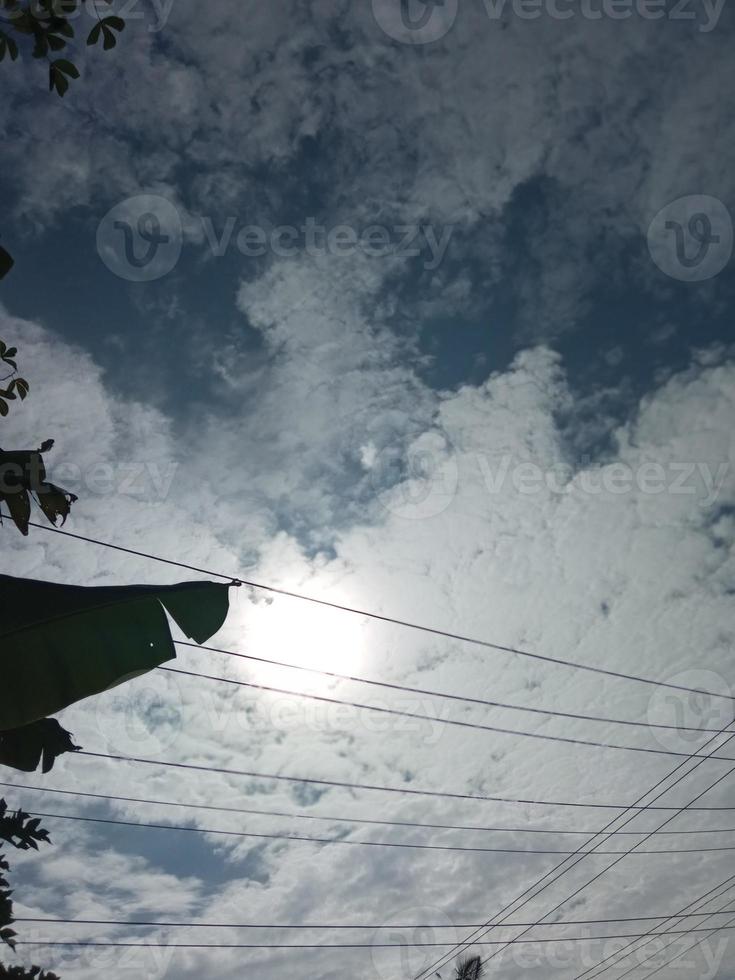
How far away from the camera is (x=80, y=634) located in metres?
3.36

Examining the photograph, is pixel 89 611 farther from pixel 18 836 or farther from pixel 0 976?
pixel 0 976

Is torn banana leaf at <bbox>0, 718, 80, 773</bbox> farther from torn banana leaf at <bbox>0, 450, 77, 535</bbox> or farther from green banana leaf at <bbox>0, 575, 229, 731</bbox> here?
torn banana leaf at <bbox>0, 450, 77, 535</bbox>

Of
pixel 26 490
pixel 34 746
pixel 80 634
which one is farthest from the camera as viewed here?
pixel 34 746

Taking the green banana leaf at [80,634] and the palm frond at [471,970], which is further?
the palm frond at [471,970]

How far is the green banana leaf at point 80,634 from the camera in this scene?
10.3 ft

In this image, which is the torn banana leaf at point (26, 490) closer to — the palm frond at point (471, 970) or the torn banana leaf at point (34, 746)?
the torn banana leaf at point (34, 746)

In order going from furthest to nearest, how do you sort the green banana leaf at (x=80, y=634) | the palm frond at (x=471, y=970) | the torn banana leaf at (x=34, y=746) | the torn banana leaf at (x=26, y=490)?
the palm frond at (x=471, y=970) → the torn banana leaf at (x=34, y=746) → the green banana leaf at (x=80, y=634) → the torn banana leaf at (x=26, y=490)

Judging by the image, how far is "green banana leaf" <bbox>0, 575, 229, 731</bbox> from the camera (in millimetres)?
3133

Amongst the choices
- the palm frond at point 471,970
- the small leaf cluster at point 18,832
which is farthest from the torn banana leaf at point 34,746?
the palm frond at point 471,970

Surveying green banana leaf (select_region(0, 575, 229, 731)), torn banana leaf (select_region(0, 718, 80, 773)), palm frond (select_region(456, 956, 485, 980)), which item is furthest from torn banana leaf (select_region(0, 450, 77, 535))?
palm frond (select_region(456, 956, 485, 980))

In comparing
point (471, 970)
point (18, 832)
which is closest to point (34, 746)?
point (18, 832)

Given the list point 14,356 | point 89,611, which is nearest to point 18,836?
point 89,611

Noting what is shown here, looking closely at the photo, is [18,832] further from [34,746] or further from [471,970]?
[471,970]

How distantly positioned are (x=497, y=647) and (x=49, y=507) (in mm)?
8363
